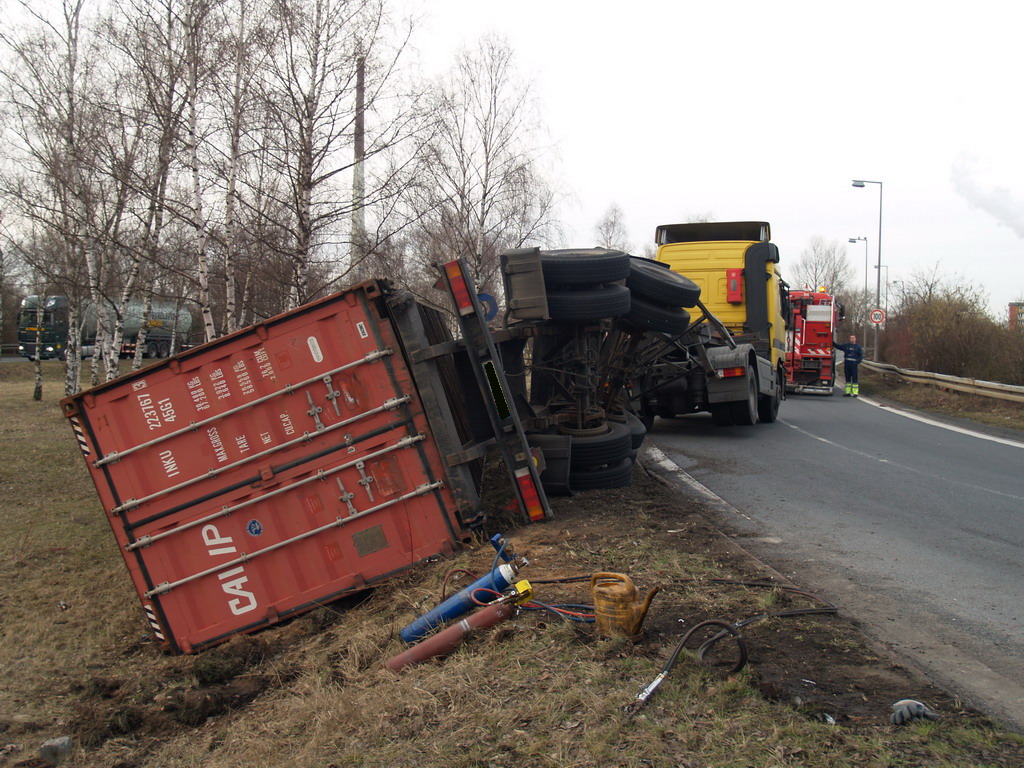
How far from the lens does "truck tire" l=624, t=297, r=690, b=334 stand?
946 cm

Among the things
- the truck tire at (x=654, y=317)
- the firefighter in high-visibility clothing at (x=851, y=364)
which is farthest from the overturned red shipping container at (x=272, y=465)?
the firefighter in high-visibility clothing at (x=851, y=364)

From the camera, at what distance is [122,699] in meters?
5.27

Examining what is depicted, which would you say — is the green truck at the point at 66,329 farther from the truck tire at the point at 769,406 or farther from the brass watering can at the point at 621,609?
the brass watering can at the point at 621,609

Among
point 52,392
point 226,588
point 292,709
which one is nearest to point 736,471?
point 226,588

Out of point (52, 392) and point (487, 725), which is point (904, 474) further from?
point (52, 392)

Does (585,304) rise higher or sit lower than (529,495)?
higher

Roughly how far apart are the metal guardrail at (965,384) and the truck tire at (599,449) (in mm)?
13861

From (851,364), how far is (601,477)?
19.4m

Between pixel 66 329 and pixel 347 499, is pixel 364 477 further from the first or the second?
pixel 66 329

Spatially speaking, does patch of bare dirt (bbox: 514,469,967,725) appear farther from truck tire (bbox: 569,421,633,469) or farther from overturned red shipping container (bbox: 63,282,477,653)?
overturned red shipping container (bbox: 63,282,477,653)

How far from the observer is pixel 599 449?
836 centimetres

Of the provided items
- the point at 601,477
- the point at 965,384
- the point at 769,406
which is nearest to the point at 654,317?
the point at 601,477

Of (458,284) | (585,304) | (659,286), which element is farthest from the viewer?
(659,286)

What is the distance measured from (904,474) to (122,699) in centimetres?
891
